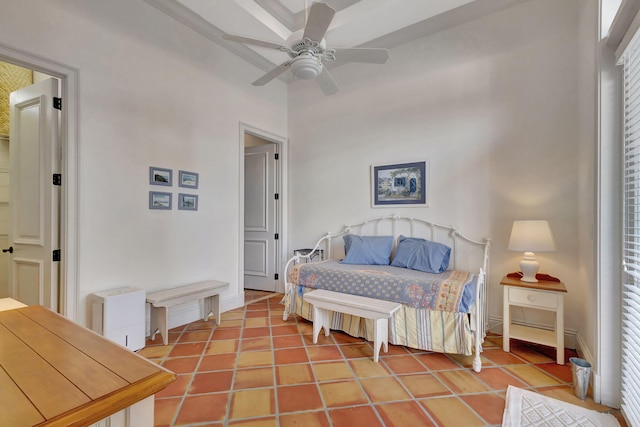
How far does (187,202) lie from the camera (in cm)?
324

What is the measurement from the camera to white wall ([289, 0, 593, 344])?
8.84 ft

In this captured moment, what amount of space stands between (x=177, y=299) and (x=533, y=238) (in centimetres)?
325

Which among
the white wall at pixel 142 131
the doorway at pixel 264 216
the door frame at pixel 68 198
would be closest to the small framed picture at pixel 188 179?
the white wall at pixel 142 131

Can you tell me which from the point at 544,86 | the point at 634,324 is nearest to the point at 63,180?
the point at 634,324

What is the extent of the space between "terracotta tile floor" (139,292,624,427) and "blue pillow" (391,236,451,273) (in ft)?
2.68

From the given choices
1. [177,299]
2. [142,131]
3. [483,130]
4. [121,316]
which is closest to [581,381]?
[483,130]

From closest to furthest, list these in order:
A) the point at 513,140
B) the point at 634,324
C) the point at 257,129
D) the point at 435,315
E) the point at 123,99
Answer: the point at 634,324
the point at 435,315
the point at 123,99
the point at 513,140
the point at 257,129

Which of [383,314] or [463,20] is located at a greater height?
[463,20]

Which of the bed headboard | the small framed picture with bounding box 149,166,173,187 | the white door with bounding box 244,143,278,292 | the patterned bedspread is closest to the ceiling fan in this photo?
the small framed picture with bounding box 149,166,173,187

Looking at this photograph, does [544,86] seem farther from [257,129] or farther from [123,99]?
[123,99]

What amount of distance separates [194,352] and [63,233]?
1461 millimetres

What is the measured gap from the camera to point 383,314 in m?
2.35

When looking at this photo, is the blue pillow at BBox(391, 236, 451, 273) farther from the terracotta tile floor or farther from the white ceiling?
the white ceiling

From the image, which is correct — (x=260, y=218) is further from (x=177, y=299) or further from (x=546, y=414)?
(x=546, y=414)
